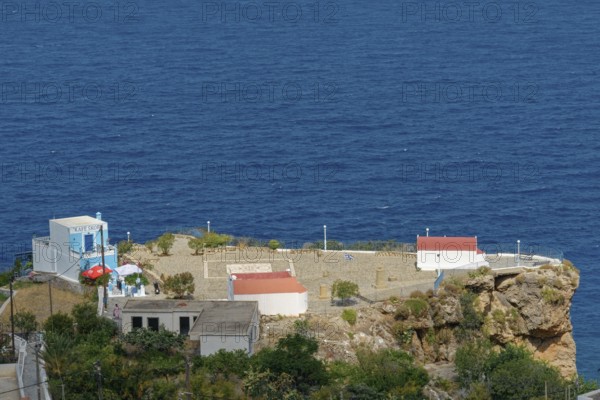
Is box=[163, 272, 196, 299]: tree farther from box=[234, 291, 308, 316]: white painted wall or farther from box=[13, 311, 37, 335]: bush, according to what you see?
box=[13, 311, 37, 335]: bush

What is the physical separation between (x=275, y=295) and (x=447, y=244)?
53.6 feet

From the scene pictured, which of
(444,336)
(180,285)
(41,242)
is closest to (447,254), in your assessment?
(444,336)

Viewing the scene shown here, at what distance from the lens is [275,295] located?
4277 inches

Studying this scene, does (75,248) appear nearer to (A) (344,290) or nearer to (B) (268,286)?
(B) (268,286)

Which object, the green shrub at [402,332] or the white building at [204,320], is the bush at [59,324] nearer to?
the white building at [204,320]

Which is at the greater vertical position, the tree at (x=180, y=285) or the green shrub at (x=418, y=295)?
the tree at (x=180, y=285)

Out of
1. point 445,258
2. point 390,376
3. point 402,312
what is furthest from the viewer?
point 445,258

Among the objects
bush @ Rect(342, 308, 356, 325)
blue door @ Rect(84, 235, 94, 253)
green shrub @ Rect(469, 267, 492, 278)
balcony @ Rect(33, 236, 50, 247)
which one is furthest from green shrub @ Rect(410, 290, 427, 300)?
balcony @ Rect(33, 236, 50, 247)

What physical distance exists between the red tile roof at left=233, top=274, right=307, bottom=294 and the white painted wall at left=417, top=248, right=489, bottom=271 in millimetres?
12521

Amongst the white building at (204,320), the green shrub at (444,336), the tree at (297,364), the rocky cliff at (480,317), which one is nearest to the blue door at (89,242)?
the white building at (204,320)

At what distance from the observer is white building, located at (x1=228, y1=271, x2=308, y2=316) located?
108562mm

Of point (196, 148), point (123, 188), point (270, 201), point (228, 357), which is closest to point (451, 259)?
point (228, 357)

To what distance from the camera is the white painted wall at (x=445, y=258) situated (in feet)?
384

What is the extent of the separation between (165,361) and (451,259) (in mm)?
26281
